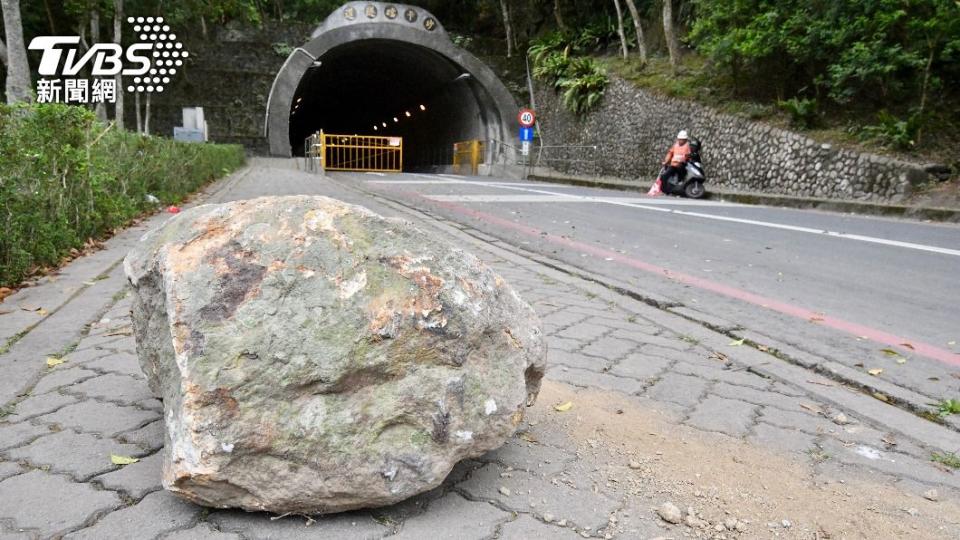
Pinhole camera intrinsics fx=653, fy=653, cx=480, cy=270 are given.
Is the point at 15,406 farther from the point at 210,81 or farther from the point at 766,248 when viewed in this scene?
the point at 210,81

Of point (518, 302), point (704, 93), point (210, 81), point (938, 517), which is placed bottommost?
point (938, 517)

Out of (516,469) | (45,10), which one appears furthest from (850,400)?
(45,10)

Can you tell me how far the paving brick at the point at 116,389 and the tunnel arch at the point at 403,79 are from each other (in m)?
24.1

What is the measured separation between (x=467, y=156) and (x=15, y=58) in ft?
74.9

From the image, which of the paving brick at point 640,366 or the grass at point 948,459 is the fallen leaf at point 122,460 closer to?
the paving brick at point 640,366

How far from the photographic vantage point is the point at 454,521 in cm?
190

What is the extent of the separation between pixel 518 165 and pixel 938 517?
82.9 feet

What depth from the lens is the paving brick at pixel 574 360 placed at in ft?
10.8

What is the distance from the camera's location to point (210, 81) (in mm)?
28172

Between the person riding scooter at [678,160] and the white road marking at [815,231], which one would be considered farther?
the person riding scooter at [678,160]

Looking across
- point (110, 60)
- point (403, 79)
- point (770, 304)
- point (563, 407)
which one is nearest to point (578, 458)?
point (563, 407)

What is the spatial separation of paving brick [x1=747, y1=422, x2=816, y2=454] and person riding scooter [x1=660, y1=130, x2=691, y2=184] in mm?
12557

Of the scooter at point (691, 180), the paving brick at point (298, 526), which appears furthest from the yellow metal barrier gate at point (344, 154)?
the paving brick at point (298, 526)

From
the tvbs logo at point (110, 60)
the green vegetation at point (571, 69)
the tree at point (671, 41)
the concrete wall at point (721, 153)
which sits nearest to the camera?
the concrete wall at point (721, 153)
